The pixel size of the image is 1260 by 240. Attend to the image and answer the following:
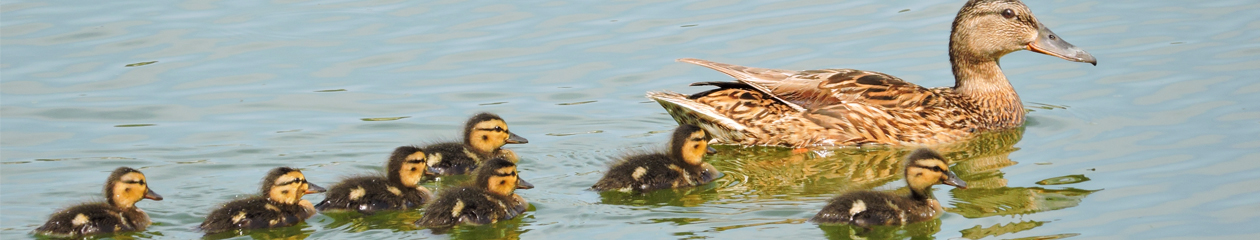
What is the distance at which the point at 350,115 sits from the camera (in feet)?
31.2

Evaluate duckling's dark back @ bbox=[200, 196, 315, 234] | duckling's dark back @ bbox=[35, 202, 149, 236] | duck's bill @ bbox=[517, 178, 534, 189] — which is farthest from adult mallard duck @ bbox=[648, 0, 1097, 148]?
duckling's dark back @ bbox=[35, 202, 149, 236]

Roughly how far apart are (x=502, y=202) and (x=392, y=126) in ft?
8.59

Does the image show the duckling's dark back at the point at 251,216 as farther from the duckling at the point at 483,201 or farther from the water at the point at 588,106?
the duckling at the point at 483,201

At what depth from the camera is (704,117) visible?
27.8ft

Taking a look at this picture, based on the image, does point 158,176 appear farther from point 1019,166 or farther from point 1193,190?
point 1193,190

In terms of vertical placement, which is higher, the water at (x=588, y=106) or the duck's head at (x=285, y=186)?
the duck's head at (x=285, y=186)

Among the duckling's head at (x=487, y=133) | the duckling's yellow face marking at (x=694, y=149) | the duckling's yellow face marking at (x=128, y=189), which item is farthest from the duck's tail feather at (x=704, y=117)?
the duckling's yellow face marking at (x=128, y=189)

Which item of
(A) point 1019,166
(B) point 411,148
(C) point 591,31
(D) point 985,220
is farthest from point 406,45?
(D) point 985,220

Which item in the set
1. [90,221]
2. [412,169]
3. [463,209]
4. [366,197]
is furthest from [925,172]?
[90,221]

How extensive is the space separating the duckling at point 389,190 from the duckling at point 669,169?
842 millimetres

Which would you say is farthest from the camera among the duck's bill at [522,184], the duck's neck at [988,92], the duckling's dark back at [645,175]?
the duck's neck at [988,92]

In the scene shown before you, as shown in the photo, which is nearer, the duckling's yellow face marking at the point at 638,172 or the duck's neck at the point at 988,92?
the duckling's yellow face marking at the point at 638,172

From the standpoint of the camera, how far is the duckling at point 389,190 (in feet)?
22.5

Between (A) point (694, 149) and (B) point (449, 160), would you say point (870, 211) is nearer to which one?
(A) point (694, 149)
